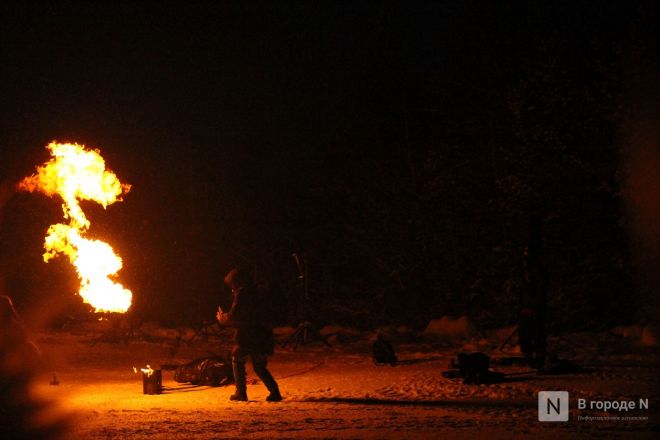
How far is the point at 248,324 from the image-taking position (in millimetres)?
A: 10531

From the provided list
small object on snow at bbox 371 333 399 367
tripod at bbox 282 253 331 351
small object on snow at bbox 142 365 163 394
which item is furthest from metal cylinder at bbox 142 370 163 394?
tripod at bbox 282 253 331 351

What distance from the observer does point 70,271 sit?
81.9 feet

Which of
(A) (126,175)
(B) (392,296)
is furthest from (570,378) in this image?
(A) (126,175)

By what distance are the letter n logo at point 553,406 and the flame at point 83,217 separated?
6732 mm

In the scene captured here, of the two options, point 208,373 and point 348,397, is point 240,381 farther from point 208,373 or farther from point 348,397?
point 208,373

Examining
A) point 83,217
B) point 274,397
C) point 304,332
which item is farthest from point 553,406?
point 304,332

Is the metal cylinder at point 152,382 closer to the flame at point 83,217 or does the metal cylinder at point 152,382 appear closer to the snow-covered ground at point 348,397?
the snow-covered ground at point 348,397

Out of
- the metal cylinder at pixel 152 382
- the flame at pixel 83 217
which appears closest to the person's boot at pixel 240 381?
the metal cylinder at pixel 152 382

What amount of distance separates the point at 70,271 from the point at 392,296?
10604 mm

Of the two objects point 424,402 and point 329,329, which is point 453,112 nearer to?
point 329,329

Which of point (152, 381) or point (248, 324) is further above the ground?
point (248, 324)

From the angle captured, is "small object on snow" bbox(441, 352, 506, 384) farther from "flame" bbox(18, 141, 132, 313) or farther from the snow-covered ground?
"flame" bbox(18, 141, 132, 313)

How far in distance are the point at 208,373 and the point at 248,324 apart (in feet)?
7.36

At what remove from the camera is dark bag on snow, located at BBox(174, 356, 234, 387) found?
1228cm
